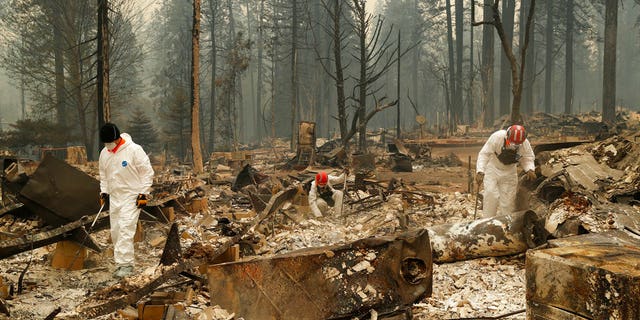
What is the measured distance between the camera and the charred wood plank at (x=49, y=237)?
577 centimetres

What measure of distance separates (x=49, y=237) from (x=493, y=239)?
18.9 feet

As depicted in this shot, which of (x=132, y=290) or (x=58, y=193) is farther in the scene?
(x=58, y=193)

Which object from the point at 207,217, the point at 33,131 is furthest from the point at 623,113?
the point at 33,131

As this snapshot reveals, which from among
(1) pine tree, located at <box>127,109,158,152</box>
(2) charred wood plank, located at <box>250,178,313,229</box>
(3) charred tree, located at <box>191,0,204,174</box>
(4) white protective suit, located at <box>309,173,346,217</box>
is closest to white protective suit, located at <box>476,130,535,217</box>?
(4) white protective suit, located at <box>309,173,346,217</box>

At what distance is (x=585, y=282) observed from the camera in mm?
2852

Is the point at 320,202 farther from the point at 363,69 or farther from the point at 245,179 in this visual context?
the point at 363,69

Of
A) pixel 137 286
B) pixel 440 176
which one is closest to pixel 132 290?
pixel 137 286

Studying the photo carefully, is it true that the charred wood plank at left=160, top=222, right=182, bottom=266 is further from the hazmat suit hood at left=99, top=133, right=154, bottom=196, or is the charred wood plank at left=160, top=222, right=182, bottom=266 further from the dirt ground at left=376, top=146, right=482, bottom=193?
the dirt ground at left=376, top=146, right=482, bottom=193

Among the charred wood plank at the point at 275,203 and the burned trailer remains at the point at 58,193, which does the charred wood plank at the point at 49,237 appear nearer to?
the burned trailer remains at the point at 58,193

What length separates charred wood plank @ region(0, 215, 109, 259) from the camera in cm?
577

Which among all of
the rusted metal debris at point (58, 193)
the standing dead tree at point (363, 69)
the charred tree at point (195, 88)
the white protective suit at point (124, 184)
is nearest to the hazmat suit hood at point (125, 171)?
the white protective suit at point (124, 184)

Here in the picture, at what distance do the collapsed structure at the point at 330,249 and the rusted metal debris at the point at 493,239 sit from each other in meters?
0.01

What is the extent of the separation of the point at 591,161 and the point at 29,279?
9.47 meters

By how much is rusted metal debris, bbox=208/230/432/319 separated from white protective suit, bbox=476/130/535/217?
4.79 meters
